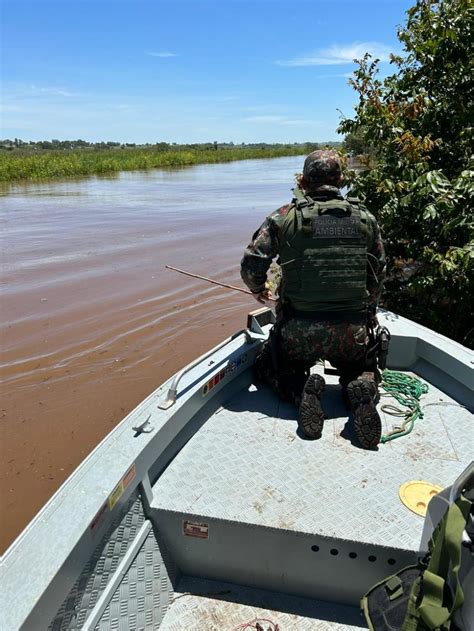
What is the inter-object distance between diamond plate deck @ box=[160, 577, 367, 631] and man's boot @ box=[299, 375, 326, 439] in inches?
32.4

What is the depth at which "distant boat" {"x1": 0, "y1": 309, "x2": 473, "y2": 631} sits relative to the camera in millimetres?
1610

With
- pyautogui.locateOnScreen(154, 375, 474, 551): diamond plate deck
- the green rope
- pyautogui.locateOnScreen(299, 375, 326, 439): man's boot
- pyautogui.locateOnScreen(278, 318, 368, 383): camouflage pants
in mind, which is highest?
pyautogui.locateOnScreen(278, 318, 368, 383): camouflage pants

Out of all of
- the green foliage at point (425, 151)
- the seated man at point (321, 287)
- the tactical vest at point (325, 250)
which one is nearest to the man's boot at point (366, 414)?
the seated man at point (321, 287)

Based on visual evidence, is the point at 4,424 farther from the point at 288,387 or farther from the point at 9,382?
the point at 288,387

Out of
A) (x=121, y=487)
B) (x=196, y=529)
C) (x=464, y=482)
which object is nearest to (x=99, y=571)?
(x=121, y=487)

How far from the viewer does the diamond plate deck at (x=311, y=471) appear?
2.08m

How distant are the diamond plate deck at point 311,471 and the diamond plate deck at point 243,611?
13.7 inches

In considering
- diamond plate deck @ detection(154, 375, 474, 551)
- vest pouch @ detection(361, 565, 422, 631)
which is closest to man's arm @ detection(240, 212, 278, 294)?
diamond plate deck @ detection(154, 375, 474, 551)

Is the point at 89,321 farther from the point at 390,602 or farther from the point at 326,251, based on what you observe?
the point at 390,602

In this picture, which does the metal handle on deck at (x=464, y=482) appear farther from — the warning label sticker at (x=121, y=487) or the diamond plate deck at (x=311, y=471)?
the warning label sticker at (x=121, y=487)

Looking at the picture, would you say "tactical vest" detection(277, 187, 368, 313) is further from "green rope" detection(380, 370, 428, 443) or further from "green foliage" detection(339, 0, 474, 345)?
"green foliage" detection(339, 0, 474, 345)

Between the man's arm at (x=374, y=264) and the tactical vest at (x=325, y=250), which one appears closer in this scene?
the tactical vest at (x=325, y=250)

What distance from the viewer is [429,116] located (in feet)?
17.1

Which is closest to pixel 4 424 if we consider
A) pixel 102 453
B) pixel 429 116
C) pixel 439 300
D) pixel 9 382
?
pixel 9 382
